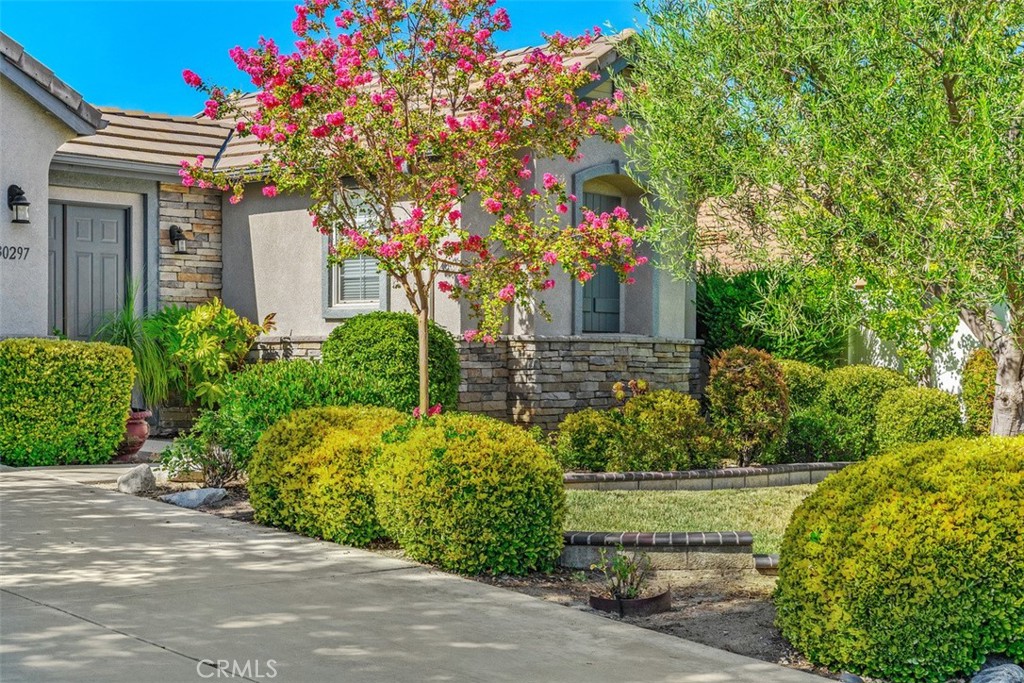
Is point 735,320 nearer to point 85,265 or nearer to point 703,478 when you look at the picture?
point 703,478

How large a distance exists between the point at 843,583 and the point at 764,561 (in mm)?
1760

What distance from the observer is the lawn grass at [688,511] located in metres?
9.29

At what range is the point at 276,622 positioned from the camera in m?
6.06

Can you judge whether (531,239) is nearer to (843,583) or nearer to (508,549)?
(508,549)

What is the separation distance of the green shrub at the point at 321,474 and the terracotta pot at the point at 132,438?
3890 millimetres

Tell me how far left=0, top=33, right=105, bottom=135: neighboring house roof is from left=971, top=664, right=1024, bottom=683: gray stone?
10.9 m

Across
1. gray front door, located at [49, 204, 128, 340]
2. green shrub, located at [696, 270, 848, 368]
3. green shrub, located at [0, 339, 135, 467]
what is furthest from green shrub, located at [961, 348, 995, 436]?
gray front door, located at [49, 204, 128, 340]

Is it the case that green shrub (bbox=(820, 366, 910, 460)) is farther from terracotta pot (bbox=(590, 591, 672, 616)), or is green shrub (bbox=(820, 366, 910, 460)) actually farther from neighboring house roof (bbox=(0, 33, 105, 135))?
neighboring house roof (bbox=(0, 33, 105, 135))

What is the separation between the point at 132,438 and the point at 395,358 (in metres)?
3.00

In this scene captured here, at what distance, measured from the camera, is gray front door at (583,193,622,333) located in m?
15.4

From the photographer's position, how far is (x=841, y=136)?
10172 mm

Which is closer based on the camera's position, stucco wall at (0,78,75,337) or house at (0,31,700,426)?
stucco wall at (0,78,75,337)

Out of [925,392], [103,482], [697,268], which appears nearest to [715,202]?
[697,268]

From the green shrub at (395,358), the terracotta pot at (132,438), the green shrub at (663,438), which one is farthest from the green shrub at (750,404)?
the terracotta pot at (132,438)
